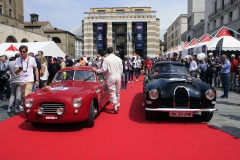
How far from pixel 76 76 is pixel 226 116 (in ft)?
14.8

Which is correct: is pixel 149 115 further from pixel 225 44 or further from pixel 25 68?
pixel 225 44

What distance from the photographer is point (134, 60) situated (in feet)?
50.0

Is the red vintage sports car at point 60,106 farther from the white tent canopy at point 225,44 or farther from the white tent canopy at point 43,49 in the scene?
the white tent canopy at point 225,44

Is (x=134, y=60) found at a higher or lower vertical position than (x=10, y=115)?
higher

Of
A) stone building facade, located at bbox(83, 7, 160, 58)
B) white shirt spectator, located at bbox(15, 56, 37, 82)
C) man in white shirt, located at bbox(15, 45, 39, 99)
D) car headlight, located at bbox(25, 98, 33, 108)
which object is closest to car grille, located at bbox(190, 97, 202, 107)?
car headlight, located at bbox(25, 98, 33, 108)

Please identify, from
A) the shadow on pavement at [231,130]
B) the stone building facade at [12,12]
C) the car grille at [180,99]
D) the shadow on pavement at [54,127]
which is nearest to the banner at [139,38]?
the stone building facade at [12,12]

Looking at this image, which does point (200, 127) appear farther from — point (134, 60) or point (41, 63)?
point (134, 60)

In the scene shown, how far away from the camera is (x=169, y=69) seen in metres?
7.34

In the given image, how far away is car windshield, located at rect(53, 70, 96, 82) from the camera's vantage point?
6395 mm

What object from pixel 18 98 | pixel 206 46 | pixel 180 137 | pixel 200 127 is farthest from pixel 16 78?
pixel 206 46

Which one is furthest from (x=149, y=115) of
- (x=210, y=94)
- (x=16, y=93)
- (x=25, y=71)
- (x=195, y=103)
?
(x=16, y=93)

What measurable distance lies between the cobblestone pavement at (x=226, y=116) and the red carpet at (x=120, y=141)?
324mm

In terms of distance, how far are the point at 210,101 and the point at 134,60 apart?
33.4 ft

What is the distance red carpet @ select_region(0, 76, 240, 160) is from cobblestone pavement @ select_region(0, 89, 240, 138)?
324 mm
